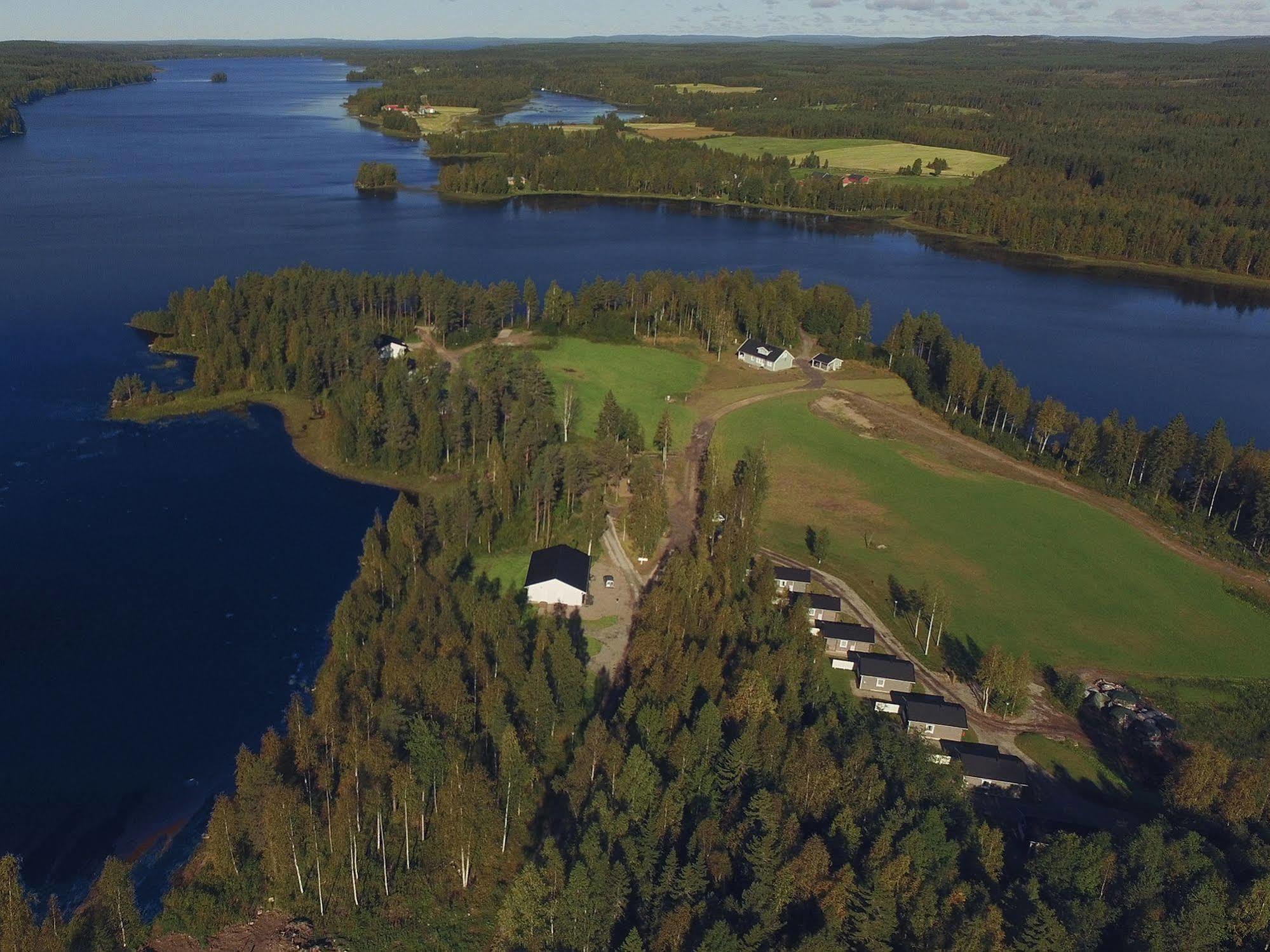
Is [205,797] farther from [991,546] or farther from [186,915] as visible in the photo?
[991,546]

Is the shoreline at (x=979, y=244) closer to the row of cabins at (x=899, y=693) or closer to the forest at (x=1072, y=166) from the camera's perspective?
the forest at (x=1072, y=166)

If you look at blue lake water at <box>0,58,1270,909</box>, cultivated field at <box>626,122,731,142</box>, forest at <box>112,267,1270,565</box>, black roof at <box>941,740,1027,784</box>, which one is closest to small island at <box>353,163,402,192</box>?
blue lake water at <box>0,58,1270,909</box>

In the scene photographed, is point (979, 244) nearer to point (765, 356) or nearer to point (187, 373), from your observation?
point (765, 356)

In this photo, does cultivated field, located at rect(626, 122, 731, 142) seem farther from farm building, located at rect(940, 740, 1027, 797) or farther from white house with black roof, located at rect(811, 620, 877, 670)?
farm building, located at rect(940, 740, 1027, 797)

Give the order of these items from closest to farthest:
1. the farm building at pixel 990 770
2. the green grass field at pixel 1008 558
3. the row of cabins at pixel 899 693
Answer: the farm building at pixel 990 770, the row of cabins at pixel 899 693, the green grass field at pixel 1008 558

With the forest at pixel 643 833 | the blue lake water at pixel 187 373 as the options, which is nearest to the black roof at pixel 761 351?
the blue lake water at pixel 187 373
